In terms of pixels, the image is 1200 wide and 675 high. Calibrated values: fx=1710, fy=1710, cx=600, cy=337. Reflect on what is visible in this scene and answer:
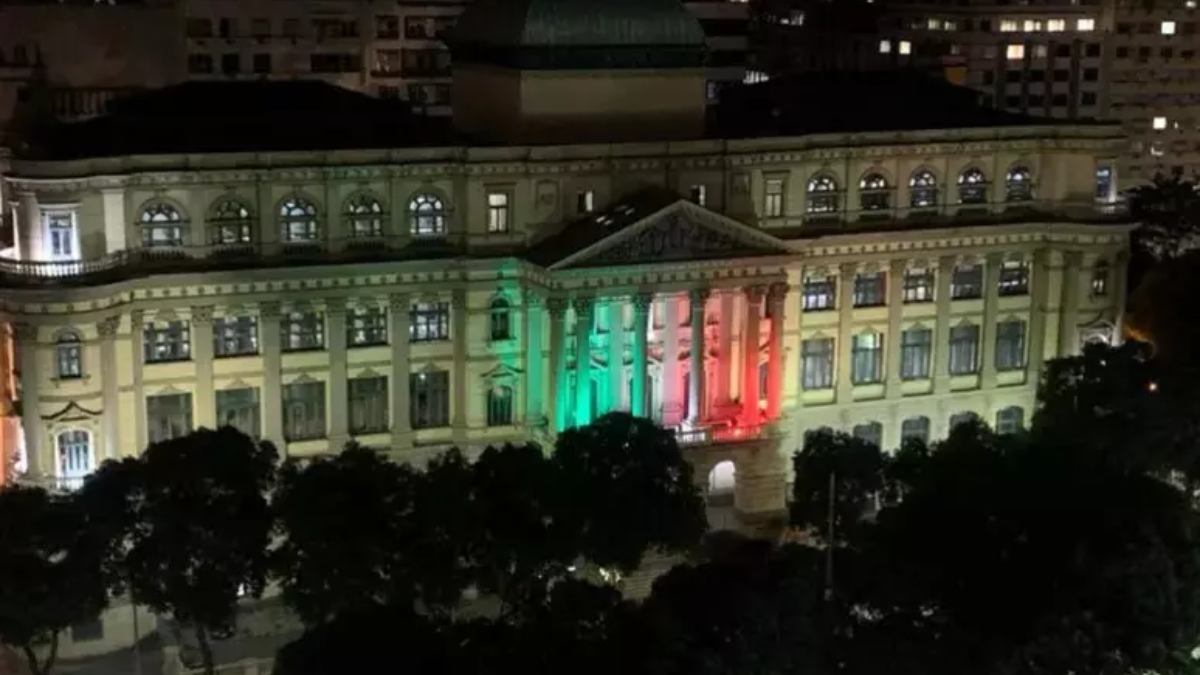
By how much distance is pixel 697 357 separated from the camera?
83.1 m

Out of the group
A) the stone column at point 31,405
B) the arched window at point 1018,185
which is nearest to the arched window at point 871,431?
the arched window at point 1018,185

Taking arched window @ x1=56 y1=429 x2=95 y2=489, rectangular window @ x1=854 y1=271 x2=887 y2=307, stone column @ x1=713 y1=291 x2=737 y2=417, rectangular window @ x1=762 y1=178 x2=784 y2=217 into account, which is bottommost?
arched window @ x1=56 y1=429 x2=95 y2=489

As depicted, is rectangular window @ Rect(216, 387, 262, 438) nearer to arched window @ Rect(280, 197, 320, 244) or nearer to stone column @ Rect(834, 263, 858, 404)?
arched window @ Rect(280, 197, 320, 244)

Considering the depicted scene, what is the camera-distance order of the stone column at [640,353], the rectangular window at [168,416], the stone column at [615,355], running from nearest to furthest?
1. the rectangular window at [168,416]
2. the stone column at [640,353]
3. the stone column at [615,355]

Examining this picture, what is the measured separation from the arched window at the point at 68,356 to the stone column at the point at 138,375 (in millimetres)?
2680

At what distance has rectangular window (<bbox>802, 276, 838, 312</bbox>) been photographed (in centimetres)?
8888

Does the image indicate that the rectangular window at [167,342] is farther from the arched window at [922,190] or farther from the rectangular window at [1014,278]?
the rectangular window at [1014,278]

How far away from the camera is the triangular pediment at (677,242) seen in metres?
80.1

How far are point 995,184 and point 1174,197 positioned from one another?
29.4 m

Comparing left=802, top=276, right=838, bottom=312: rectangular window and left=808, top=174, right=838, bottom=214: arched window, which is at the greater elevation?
left=808, top=174, right=838, bottom=214: arched window

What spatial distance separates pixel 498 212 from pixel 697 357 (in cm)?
1196

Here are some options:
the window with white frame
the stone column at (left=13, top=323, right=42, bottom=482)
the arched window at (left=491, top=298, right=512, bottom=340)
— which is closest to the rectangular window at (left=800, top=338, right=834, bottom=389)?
the arched window at (left=491, top=298, right=512, bottom=340)

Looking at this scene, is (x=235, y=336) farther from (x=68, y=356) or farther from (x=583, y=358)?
(x=583, y=358)

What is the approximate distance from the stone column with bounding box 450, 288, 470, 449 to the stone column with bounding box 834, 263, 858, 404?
66.8ft
